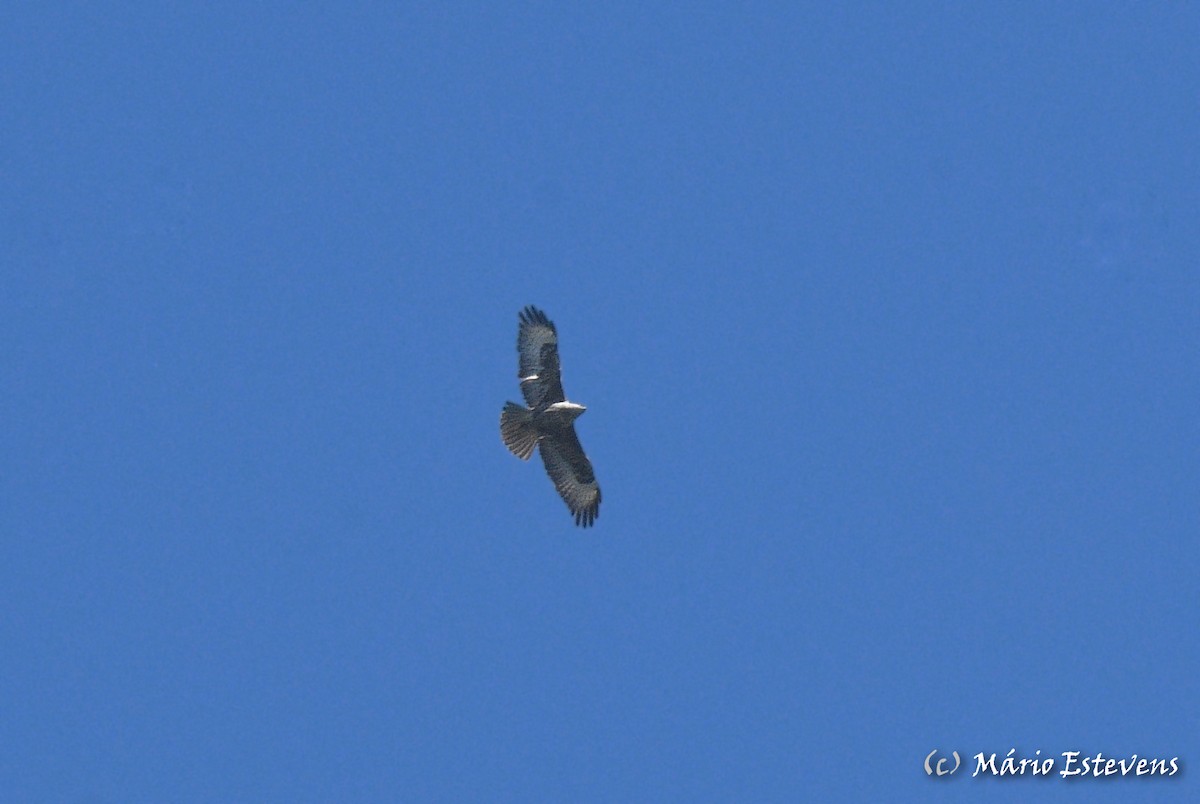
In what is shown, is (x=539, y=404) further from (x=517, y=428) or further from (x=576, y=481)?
(x=576, y=481)

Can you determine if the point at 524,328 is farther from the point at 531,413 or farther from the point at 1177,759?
the point at 1177,759

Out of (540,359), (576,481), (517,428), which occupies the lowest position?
(576,481)

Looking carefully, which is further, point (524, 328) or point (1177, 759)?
point (1177, 759)

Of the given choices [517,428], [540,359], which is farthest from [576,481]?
[540,359]

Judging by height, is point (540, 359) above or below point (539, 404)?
above

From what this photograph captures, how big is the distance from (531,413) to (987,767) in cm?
1413

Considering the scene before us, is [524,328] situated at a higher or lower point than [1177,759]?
higher

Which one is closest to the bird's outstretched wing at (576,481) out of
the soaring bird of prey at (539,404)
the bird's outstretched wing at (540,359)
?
the soaring bird of prey at (539,404)

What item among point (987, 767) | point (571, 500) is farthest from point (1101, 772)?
point (571, 500)

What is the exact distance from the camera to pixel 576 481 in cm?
4509

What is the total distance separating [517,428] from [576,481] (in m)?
1.89

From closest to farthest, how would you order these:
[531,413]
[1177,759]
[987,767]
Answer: [531,413] → [987,767] → [1177,759]

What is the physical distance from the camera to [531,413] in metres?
44.2

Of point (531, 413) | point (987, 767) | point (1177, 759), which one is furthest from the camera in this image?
point (1177, 759)
